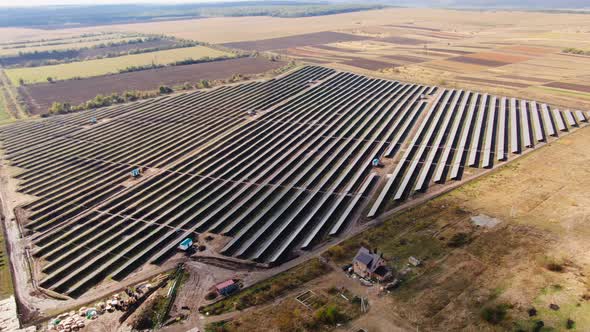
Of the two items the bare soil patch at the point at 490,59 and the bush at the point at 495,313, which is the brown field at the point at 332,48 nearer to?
the bare soil patch at the point at 490,59

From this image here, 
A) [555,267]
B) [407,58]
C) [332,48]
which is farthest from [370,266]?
[332,48]

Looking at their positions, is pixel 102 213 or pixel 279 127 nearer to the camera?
pixel 102 213

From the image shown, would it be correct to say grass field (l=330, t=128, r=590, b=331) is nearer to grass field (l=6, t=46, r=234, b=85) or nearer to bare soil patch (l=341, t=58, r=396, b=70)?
bare soil patch (l=341, t=58, r=396, b=70)

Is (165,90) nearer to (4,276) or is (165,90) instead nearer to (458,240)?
(4,276)

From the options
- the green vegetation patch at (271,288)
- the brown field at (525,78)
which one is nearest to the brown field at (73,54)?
the brown field at (525,78)

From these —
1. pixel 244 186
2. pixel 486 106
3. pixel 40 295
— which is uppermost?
pixel 486 106

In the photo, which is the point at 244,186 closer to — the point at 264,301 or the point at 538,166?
the point at 264,301

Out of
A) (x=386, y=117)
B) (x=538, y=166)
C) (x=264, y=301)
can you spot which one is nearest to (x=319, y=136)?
(x=386, y=117)
